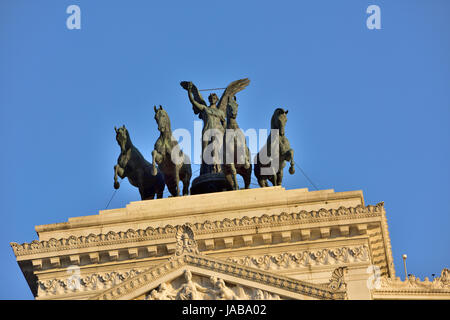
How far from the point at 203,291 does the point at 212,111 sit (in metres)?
20.8

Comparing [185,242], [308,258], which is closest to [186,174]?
[308,258]

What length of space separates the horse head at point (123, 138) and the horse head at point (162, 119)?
1325mm

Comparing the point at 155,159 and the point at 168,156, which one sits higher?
the point at 168,156

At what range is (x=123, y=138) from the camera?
42531 millimetres

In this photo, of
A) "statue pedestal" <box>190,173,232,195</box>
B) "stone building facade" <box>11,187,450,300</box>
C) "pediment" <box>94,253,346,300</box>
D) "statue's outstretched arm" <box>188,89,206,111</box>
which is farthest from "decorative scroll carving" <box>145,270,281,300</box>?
"statue's outstretched arm" <box>188,89,206,111</box>

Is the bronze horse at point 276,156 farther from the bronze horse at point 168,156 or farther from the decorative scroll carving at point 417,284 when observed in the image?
the decorative scroll carving at point 417,284

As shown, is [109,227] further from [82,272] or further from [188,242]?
[188,242]

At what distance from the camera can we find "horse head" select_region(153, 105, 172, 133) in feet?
139

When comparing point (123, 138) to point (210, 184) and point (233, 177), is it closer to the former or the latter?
point (210, 184)

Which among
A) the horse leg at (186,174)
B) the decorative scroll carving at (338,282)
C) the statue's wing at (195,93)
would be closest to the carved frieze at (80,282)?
the horse leg at (186,174)

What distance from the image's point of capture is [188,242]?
24.2 metres

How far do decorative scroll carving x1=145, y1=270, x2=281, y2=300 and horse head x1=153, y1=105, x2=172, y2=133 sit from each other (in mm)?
18544

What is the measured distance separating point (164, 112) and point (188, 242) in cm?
1905
